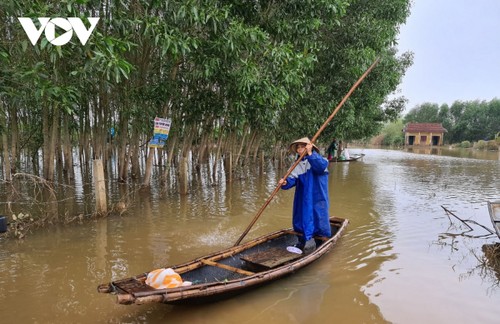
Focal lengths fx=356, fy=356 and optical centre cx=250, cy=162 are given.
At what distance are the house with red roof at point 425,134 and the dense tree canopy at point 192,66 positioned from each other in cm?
4315

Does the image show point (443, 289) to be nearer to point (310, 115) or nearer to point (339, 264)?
point (339, 264)

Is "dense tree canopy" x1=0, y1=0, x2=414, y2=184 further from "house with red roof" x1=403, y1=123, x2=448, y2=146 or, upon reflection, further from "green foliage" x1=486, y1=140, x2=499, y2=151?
"house with red roof" x1=403, y1=123, x2=448, y2=146

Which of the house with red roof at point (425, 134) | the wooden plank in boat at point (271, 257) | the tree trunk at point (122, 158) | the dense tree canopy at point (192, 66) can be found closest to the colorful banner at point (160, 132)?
the dense tree canopy at point (192, 66)

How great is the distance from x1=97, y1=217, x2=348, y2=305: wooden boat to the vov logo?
2.73 metres

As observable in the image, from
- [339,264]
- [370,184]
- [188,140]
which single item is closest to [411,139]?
[370,184]

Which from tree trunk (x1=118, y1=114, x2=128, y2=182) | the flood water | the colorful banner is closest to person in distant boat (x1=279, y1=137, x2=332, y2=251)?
the flood water

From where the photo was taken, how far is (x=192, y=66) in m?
9.62

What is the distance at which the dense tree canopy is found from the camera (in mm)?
5023

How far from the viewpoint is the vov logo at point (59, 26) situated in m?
3.90

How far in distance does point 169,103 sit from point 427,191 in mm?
9163

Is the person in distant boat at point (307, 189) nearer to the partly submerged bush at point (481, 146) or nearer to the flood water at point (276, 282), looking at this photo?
the flood water at point (276, 282)

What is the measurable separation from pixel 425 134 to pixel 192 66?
51309mm

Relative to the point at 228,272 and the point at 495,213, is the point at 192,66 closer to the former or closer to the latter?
the point at 228,272

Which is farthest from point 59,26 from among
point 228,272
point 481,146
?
point 481,146
